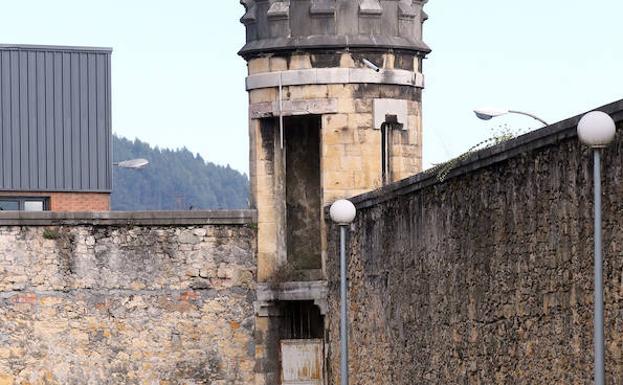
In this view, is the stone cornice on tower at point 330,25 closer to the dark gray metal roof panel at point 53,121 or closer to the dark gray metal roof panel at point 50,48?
the dark gray metal roof panel at point 53,121

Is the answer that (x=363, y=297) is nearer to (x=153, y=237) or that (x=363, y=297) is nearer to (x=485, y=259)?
(x=153, y=237)

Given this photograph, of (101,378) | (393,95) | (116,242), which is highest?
(393,95)

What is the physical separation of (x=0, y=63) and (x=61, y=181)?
2.67 m

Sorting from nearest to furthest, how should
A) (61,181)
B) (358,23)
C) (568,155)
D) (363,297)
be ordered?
1. (568,155)
2. (363,297)
3. (358,23)
4. (61,181)

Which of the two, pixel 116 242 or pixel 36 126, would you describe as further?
pixel 36 126

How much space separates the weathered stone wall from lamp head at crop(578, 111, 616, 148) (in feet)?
56.2

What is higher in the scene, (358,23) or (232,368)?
(358,23)

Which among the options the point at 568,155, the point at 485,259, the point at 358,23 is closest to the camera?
the point at 568,155

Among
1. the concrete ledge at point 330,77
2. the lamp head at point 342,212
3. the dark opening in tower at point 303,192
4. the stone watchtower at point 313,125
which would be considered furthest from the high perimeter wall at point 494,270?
the dark opening in tower at point 303,192

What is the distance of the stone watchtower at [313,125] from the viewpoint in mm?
32531

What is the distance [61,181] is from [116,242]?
10.3m

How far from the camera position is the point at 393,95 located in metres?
32.8

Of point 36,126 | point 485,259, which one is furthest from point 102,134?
point 485,259

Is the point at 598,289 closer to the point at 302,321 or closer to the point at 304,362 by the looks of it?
the point at 304,362
